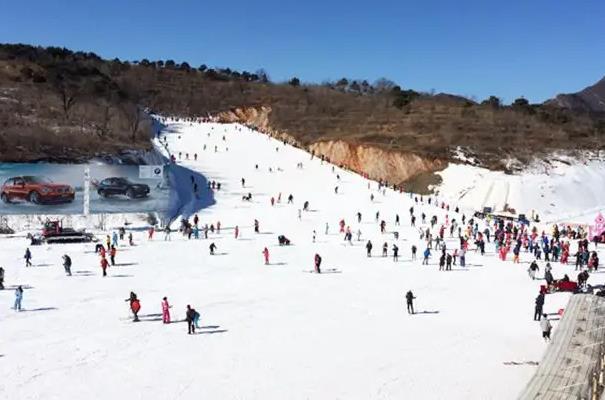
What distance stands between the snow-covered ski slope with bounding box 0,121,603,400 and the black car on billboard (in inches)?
157

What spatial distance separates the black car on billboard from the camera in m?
35.3

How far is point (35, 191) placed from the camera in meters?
33.6

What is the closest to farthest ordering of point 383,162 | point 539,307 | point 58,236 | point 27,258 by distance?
point 539,307 < point 27,258 < point 58,236 < point 383,162

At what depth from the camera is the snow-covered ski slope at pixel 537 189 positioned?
172ft

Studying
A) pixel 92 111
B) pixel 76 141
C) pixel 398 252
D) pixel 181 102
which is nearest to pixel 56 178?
pixel 76 141

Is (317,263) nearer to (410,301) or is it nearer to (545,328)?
(410,301)

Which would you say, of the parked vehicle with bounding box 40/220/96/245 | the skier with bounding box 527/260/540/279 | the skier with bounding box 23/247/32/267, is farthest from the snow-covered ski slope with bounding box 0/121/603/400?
the parked vehicle with bounding box 40/220/96/245

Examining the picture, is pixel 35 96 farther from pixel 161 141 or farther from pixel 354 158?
pixel 354 158

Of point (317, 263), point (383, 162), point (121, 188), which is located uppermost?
point (383, 162)

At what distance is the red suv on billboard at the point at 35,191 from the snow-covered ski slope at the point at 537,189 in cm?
3184

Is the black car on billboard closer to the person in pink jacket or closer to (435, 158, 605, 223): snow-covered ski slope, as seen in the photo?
the person in pink jacket

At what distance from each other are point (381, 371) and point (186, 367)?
14.0ft

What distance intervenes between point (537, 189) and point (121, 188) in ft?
119

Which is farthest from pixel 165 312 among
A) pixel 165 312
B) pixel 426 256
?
pixel 426 256
